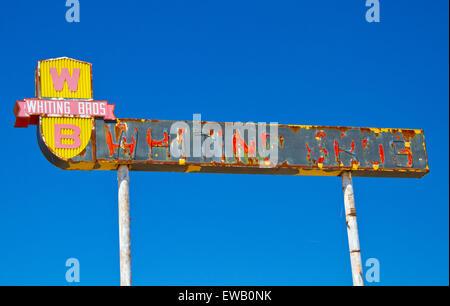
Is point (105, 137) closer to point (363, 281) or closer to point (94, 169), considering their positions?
point (94, 169)

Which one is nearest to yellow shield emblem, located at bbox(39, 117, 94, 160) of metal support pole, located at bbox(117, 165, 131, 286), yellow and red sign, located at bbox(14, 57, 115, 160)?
yellow and red sign, located at bbox(14, 57, 115, 160)

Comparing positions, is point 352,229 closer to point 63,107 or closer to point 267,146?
point 267,146

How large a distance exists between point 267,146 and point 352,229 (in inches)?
144

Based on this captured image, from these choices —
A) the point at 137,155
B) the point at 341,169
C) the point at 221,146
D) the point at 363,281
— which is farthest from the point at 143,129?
the point at 363,281

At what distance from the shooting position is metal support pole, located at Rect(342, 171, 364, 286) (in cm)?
2350

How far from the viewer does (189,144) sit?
76.9ft

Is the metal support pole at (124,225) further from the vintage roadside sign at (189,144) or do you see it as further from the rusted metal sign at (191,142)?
the rusted metal sign at (191,142)

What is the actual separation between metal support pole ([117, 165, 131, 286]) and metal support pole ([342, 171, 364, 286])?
270 inches

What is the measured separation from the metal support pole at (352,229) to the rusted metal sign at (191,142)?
47 centimetres

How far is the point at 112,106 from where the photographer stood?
2317 cm

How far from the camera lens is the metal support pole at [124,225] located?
21.7 m

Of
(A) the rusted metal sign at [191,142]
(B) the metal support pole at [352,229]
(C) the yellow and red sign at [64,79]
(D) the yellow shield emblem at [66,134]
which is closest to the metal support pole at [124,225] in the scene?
(A) the rusted metal sign at [191,142]

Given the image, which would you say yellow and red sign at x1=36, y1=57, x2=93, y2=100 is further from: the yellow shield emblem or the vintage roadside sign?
the yellow shield emblem

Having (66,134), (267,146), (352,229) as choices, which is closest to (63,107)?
(66,134)
